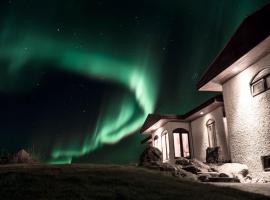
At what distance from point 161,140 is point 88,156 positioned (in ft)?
61.4

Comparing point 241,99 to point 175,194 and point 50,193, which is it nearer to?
point 175,194

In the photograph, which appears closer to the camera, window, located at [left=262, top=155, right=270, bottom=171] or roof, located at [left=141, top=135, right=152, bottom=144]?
window, located at [left=262, top=155, right=270, bottom=171]

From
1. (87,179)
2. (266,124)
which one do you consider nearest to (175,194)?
(87,179)

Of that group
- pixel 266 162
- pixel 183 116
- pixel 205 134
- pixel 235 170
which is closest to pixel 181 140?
pixel 183 116

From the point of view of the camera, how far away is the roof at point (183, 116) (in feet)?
59.7

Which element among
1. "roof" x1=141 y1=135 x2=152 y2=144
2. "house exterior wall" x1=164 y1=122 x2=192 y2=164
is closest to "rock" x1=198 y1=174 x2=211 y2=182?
"house exterior wall" x1=164 y1=122 x2=192 y2=164

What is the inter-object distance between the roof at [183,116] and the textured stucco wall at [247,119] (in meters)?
1.74

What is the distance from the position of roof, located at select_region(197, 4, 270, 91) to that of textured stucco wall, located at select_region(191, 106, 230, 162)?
2.64 metres

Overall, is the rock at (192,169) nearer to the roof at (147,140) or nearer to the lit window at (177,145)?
the lit window at (177,145)

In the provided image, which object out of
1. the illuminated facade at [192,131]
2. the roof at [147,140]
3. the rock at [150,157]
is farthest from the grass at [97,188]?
the roof at [147,140]

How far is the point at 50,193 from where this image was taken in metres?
7.27

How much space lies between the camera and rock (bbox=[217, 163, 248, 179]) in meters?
13.8

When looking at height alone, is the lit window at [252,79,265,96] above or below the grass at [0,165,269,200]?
above

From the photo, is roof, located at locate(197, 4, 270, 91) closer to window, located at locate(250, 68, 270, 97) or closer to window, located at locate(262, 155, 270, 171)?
window, located at locate(250, 68, 270, 97)
